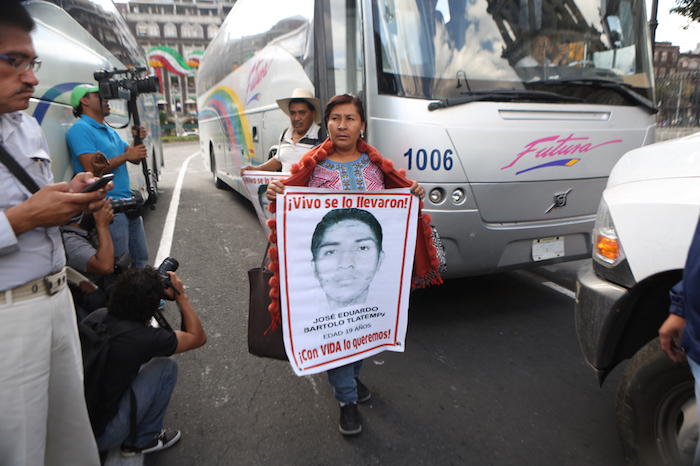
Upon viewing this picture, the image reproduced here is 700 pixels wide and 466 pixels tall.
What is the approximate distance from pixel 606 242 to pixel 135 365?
218cm

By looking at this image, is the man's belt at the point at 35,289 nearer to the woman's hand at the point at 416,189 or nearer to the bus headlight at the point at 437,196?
the woman's hand at the point at 416,189

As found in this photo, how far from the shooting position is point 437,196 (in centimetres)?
337

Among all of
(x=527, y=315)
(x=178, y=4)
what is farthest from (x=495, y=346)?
(x=178, y=4)

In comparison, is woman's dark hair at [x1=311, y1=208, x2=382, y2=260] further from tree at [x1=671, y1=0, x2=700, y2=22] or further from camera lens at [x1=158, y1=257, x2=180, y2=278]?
tree at [x1=671, y1=0, x2=700, y2=22]

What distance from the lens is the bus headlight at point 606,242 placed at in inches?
76.4

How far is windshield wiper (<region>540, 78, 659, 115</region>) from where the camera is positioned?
358cm

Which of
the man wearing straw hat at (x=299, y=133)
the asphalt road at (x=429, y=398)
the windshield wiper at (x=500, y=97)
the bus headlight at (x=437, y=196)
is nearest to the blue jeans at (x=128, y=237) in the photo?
the asphalt road at (x=429, y=398)

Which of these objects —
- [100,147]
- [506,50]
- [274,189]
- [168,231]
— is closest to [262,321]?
[274,189]

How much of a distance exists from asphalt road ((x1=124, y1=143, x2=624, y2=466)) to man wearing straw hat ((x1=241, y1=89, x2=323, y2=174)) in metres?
1.36

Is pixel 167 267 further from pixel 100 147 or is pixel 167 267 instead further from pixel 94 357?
pixel 100 147

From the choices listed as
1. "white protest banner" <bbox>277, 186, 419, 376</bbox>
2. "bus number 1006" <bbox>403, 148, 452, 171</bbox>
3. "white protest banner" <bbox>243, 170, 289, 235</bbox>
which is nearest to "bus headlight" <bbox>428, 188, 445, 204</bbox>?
"bus number 1006" <bbox>403, 148, 452, 171</bbox>

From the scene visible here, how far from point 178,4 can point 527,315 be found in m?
85.8

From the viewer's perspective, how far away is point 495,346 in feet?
11.0

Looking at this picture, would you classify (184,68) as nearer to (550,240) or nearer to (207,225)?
(207,225)
